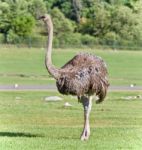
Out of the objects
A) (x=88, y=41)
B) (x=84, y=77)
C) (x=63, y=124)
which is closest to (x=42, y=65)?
(x=88, y=41)

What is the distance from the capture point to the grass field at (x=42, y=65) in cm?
3378

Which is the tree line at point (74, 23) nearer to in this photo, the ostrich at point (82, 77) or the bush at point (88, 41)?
the bush at point (88, 41)

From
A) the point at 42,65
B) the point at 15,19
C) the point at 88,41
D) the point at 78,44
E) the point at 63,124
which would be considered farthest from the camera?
the point at 15,19

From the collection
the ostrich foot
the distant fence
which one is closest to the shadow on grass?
the ostrich foot

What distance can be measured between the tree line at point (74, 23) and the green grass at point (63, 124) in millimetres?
28463

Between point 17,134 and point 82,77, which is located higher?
point 82,77

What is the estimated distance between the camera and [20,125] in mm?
14398

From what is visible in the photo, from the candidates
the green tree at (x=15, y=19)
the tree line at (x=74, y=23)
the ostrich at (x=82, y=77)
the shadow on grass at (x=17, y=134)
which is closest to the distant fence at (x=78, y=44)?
the tree line at (x=74, y=23)

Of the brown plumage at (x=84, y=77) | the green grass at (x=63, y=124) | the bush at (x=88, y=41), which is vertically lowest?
the bush at (x=88, y=41)

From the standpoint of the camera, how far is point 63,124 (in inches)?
585

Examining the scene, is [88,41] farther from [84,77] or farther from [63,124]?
[84,77]

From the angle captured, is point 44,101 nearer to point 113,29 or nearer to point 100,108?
point 100,108

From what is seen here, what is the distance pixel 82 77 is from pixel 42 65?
112 feet

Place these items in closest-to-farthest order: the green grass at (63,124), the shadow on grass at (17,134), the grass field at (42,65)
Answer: the green grass at (63,124)
the shadow on grass at (17,134)
the grass field at (42,65)
